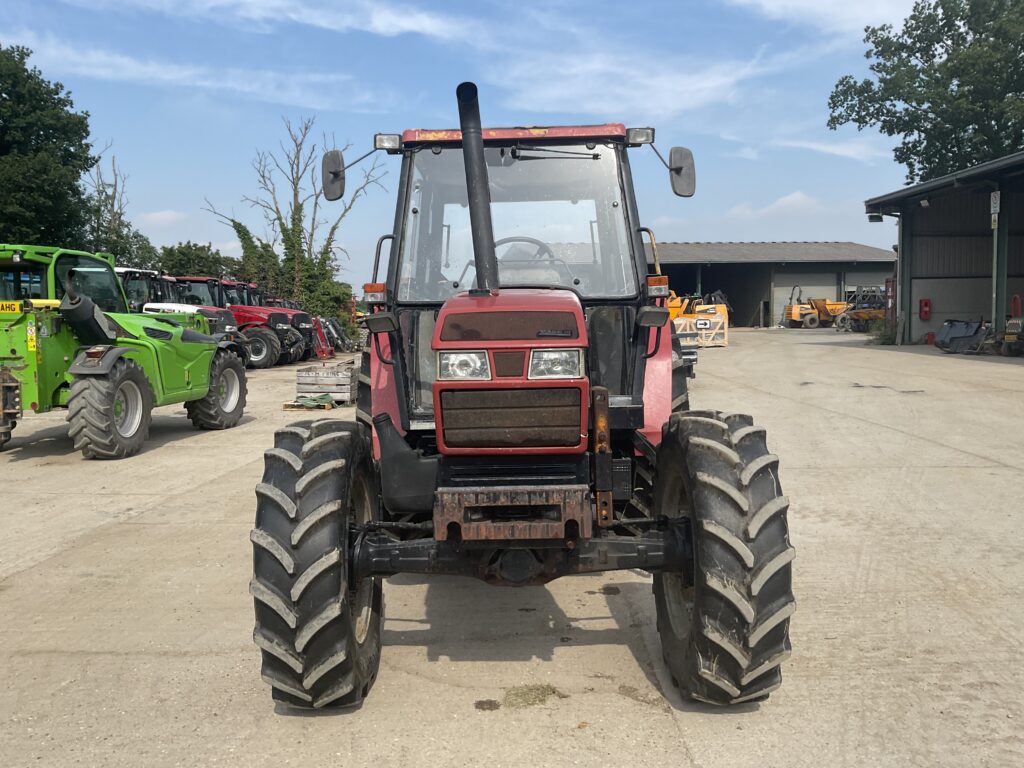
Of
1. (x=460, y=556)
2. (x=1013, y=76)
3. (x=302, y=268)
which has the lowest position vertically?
(x=460, y=556)

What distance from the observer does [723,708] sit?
3568mm

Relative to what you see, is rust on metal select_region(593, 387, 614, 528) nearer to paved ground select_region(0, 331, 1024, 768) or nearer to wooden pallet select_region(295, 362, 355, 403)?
paved ground select_region(0, 331, 1024, 768)

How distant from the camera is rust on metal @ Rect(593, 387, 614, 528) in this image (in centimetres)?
357

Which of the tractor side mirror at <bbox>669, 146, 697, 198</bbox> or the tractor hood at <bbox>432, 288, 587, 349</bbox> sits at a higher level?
the tractor side mirror at <bbox>669, 146, 697, 198</bbox>

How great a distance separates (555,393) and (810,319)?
4569cm

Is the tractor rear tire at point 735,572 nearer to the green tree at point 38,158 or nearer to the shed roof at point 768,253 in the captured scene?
the green tree at point 38,158

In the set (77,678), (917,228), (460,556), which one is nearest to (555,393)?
(460,556)

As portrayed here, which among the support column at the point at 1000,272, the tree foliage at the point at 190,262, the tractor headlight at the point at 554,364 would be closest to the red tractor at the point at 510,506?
the tractor headlight at the point at 554,364

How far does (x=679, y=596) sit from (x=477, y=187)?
1.94m

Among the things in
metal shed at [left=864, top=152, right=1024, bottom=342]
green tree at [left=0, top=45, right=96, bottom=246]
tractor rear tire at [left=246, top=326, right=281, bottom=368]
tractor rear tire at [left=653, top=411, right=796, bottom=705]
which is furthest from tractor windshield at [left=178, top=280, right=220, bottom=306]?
metal shed at [left=864, top=152, right=1024, bottom=342]

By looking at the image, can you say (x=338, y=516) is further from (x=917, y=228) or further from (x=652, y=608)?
(x=917, y=228)

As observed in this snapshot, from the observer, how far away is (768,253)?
5441cm

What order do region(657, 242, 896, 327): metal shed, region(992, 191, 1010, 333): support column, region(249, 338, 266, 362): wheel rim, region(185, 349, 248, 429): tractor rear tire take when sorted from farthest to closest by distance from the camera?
region(657, 242, 896, 327): metal shed → region(992, 191, 1010, 333): support column → region(249, 338, 266, 362): wheel rim → region(185, 349, 248, 429): tractor rear tire

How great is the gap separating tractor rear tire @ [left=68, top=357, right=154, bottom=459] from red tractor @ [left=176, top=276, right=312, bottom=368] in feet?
41.0
